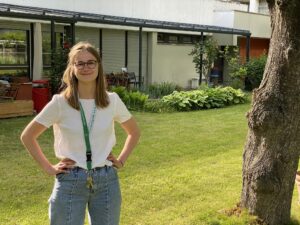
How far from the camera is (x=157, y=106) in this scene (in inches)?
573

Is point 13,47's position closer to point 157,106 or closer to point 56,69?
point 56,69

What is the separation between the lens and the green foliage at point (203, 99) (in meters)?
15.0

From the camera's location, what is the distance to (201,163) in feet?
25.9

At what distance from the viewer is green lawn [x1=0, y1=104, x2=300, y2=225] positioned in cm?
530

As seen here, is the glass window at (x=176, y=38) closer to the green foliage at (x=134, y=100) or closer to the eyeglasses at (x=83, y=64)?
the green foliage at (x=134, y=100)

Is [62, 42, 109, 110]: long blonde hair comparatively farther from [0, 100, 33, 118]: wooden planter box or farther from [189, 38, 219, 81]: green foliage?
[189, 38, 219, 81]: green foliage

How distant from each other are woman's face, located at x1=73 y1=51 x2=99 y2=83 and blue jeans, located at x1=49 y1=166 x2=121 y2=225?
1.96 feet

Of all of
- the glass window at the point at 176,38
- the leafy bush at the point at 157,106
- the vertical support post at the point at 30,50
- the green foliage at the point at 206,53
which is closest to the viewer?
the leafy bush at the point at 157,106

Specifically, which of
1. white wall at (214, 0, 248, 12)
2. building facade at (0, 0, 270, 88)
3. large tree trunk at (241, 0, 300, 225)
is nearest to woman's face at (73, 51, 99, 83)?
large tree trunk at (241, 0, 300, 225)

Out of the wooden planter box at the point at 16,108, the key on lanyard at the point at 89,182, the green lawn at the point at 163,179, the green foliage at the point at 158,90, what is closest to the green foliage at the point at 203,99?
the green foliage at the point at 158,90

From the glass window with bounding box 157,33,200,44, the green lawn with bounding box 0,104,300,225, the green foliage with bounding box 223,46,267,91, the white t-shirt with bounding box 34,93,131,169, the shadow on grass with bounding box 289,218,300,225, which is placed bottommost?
the green lawn with bounding box 0,104,300,225

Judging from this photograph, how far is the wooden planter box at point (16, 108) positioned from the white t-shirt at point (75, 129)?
9218 millimetres

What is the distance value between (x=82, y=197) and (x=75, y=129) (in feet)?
1.46

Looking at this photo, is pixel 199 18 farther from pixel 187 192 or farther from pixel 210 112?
pixel 187 192
